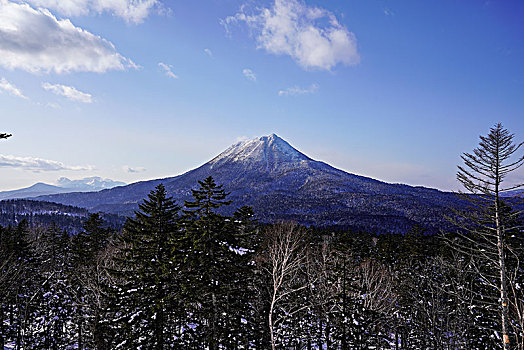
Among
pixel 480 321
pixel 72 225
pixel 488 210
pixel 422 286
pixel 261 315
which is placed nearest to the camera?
pixel 488 210

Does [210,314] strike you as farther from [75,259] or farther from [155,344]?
[75,259]

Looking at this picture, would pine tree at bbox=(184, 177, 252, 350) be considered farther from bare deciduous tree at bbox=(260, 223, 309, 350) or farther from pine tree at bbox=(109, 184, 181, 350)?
bare deciduous tree at bbox=(260, 223, 309, 350)

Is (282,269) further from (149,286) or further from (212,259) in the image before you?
(149,286)

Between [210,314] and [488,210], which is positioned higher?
[488,210]

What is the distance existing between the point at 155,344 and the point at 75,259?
23.1 m

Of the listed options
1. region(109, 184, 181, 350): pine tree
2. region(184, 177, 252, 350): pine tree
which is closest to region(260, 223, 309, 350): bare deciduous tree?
region(184, 177, 252, 350): pine tree

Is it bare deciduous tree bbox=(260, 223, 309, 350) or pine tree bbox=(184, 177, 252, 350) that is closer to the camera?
bare deciduous tree bbox=(260, 223, 309, 350)

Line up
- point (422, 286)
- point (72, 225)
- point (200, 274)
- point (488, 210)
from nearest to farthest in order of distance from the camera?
point (488, 210)
point (200, 274)
point (422, 286)
point (72, 225)

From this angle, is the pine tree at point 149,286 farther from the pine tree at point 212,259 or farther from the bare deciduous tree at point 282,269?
the bare deciduous tree at point 282,269

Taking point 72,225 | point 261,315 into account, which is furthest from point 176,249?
point 72,225

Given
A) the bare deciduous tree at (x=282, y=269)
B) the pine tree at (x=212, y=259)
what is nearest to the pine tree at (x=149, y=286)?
the pine tree at (x=212, y=259)

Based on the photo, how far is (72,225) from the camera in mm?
188000

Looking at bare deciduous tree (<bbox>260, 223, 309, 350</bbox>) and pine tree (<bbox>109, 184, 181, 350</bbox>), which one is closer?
bare deciduous tree (<bbox>260, 223, 309, 350</bbox>)

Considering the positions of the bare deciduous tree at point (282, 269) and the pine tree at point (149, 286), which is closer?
the bare deciduous tree at point (282, 269)
